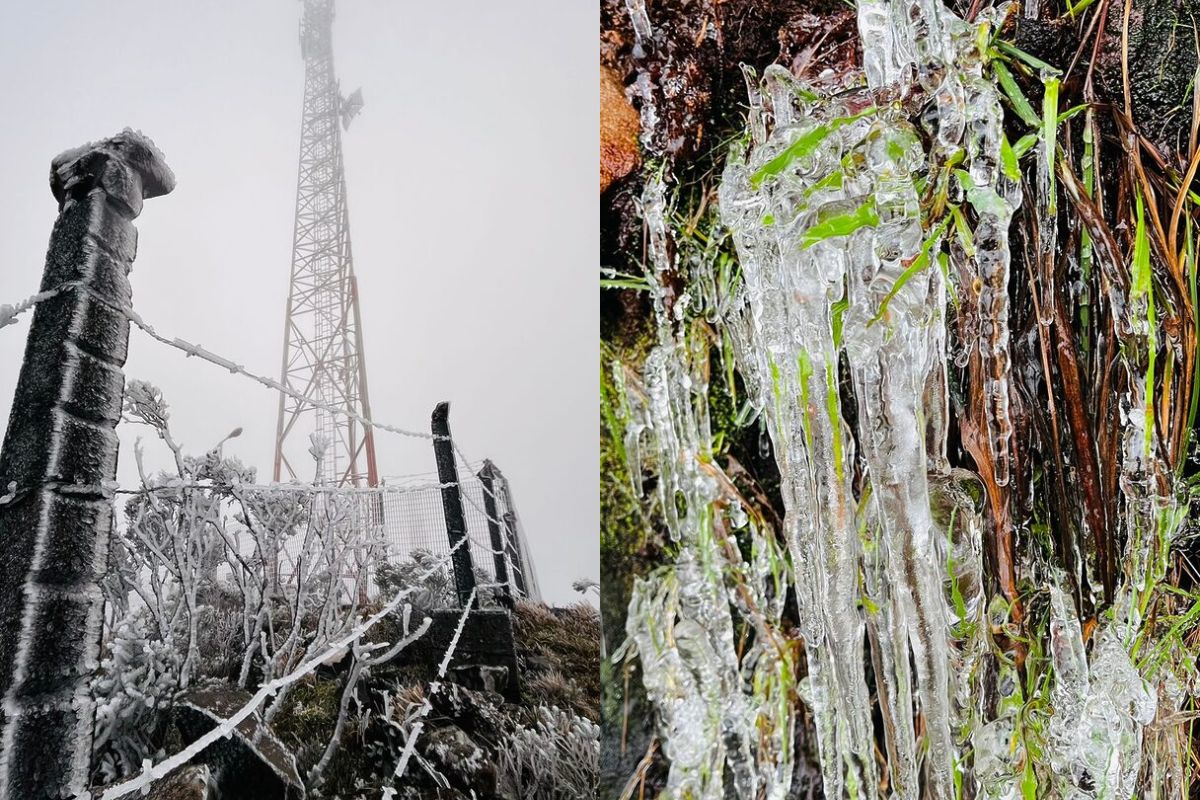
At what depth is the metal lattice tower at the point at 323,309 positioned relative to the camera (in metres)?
1.08

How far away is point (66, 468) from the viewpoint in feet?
3.06

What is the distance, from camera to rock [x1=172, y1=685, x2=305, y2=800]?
3.07 ft

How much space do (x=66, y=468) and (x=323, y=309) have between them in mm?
396

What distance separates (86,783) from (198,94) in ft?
3.07

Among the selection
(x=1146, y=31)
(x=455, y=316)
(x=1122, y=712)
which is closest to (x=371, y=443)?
(x=455, y=316)

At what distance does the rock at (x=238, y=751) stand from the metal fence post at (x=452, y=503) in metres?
0.31

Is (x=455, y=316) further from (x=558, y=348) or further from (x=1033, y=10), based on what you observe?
(x=1033, y=10)

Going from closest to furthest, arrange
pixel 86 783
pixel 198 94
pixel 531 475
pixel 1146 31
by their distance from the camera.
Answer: pixel 86 783 → pixel 1146 31 → pixel 198 94 → pixel 531 475

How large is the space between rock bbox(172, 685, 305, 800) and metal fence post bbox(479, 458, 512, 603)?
368mm

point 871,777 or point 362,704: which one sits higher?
point 362,704

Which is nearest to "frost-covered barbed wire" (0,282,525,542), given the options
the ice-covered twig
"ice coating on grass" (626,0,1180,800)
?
the ice-covered twig

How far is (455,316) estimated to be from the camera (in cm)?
124

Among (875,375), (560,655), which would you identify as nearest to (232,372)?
(560,655)

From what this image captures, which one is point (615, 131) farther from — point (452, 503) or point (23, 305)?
point (23, 305)
